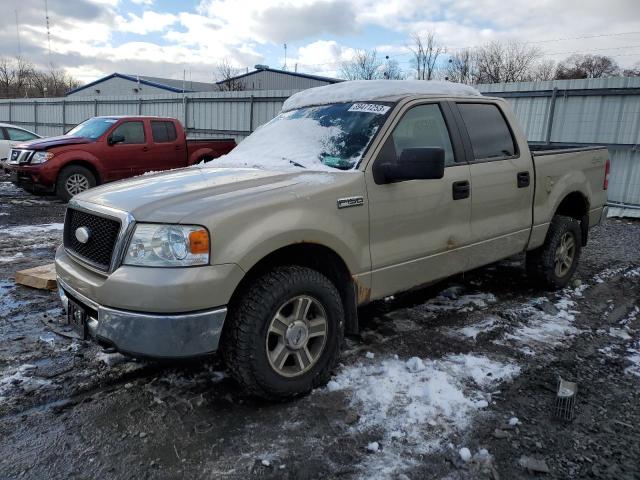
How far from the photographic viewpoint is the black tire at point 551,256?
16.5 feet

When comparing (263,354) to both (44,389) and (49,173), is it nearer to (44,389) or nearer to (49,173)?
(44,389)

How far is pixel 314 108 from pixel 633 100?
8638mm

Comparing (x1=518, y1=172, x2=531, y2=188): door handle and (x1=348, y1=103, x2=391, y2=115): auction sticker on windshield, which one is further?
(x1=518, y1=172, x2=531, y2=188): door handle

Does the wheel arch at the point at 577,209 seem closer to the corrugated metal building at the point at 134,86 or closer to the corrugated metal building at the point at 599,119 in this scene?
the corrugated metal building at the point at 599,119

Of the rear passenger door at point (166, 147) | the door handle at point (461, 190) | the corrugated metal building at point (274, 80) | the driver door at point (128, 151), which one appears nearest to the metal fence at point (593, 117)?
the rear passenger door at point (166, 147)

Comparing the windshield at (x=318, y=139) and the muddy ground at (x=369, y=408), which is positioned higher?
the windshield at (x=318, y=139)

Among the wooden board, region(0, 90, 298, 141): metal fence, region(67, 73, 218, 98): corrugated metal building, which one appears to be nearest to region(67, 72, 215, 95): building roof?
region(67, 73, 218, 98): corrugated metal building

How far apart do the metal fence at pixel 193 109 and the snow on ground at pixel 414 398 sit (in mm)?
12430

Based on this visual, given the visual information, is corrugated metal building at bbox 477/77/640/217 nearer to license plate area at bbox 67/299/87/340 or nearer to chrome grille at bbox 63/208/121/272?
chrome grille at bbox 63/208/121/272

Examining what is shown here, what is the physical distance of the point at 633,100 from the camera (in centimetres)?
995

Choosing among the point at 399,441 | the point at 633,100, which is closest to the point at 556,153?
the point at 399,441

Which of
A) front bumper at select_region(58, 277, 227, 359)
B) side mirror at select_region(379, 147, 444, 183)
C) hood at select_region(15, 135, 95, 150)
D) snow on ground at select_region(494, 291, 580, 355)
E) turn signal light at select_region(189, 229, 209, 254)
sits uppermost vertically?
side mirror at select_region(379, 147, 444, 183)

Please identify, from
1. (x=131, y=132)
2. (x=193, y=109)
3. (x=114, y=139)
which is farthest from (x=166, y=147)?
(x=193, y=109)

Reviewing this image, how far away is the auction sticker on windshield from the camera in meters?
3.63
